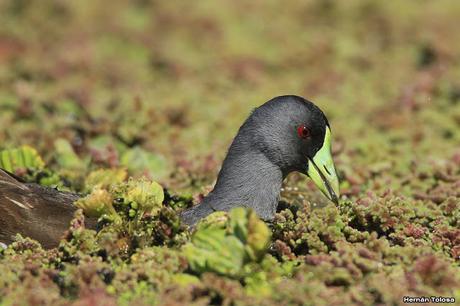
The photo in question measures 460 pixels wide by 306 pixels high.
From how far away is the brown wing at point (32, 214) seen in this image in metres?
5.46

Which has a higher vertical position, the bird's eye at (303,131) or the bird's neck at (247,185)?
the bird's eye at (303,131)

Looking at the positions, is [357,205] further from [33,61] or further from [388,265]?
[33,61]

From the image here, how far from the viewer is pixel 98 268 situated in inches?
189

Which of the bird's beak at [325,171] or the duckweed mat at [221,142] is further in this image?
the bird's beak at [325,171]

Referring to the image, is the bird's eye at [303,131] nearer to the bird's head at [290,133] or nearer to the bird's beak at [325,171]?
the bird's head at [290,133]

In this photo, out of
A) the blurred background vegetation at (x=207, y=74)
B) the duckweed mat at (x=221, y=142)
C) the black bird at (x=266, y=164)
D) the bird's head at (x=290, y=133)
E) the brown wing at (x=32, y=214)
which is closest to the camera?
the duckweed mat at (x=221, y=142)

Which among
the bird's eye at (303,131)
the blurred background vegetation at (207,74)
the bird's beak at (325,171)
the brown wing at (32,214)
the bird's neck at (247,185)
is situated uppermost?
the blurred background vegetation at (207,74)

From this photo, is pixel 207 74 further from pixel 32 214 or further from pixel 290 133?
pixel 32 214

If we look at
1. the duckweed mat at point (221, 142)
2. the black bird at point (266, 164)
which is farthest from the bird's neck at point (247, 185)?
the duckweed mat at point (221, 142)

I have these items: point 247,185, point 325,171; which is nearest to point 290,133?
point 325,171

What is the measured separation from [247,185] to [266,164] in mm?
219

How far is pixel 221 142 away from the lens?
934 centimetres

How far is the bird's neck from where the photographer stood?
18.9 ft

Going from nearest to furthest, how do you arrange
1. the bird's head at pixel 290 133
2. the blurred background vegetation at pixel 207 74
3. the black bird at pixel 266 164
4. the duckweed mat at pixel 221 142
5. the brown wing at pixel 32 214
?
the duckweed mat at pixel 221 142, the brown wing at pixel 32 214, the black bird at pixel 266 164, the bird's head at pixel 290 133, the blurred background vegetation at pixel 207 74
